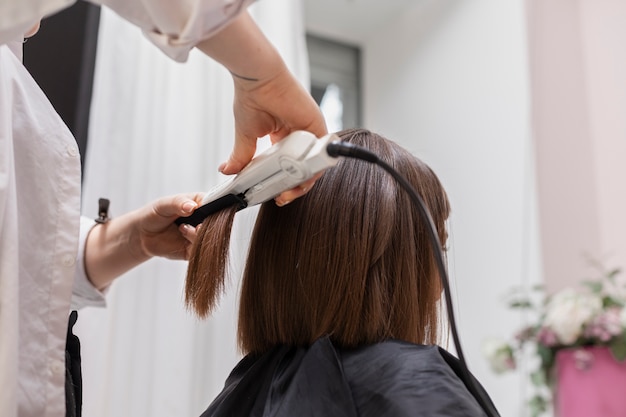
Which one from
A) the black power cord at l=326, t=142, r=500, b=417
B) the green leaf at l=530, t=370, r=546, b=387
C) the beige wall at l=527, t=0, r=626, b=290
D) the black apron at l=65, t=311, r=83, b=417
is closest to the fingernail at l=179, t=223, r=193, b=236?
the black apron at l=65, t=311, r=83, b=417

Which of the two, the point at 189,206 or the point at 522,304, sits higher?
the point at 189,206

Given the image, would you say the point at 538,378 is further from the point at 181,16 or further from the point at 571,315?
the point at 181,16

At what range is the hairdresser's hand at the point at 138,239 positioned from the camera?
39.0 inches

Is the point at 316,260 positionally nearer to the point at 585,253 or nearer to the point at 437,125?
the point at 585,253

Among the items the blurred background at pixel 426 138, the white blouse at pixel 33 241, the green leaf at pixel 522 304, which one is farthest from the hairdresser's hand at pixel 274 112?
the green leaf at pixel 522 304

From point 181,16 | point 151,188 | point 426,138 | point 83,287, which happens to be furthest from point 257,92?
point 426,138

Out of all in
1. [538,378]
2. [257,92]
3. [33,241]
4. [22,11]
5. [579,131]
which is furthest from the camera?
[579,131]

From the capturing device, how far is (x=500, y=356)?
5.68 feet

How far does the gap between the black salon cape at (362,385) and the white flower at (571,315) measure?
0.88 meters

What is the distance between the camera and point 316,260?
83cm

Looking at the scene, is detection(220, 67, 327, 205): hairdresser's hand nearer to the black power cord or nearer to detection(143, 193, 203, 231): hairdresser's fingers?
the black power cord

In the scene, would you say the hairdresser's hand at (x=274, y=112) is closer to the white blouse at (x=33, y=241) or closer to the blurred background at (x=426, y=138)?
the white blouse at (x=33, y=241)

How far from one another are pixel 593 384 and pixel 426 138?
1.07 m

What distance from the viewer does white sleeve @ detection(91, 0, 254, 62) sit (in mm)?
534
